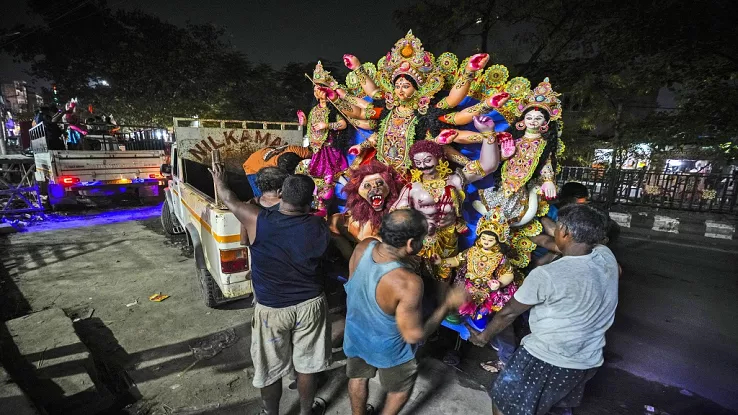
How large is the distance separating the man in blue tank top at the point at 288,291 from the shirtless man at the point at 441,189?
1.14 m

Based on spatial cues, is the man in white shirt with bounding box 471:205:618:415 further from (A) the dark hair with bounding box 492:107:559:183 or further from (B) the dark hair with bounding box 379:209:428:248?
(A) the dark hair with bounding box 492:107:559:183

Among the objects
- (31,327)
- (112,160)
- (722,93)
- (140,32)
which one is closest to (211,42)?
(140,32)

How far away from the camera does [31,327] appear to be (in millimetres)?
3676

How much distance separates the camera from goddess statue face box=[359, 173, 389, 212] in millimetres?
3356

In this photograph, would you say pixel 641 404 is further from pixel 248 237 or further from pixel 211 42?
pixel 211 42

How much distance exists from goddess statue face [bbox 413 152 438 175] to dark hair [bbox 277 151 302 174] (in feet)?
6.73

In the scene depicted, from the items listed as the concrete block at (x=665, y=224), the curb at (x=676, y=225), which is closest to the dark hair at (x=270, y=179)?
the curb at (x=676, y=225)

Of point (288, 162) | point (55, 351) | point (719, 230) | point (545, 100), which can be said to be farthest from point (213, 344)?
point (719, 230)

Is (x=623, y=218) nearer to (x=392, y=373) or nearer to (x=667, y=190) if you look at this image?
(x=667, y=190)

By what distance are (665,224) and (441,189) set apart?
8.54 metres

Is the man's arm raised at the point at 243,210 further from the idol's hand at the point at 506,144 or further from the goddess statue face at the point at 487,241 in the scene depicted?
the idol's hand at the point at 506,144

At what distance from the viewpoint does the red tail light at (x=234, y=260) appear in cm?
348

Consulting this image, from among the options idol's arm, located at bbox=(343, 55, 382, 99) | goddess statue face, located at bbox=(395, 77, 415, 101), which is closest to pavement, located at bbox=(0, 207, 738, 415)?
goddess statue face, located at bbox=(395, 77, 415, 101)

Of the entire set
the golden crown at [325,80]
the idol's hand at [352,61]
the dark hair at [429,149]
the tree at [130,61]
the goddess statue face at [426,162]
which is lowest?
the goddess statue face at [426,162]
